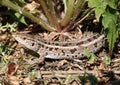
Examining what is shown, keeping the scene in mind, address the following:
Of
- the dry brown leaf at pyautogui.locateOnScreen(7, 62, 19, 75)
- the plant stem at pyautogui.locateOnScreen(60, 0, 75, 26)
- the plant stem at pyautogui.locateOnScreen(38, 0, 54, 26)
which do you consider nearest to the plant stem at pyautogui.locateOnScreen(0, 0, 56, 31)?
the plant stem at pyautogui.locateOnScreen(38, 0, 54, 26)

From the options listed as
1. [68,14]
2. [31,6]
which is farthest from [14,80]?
[68,14]

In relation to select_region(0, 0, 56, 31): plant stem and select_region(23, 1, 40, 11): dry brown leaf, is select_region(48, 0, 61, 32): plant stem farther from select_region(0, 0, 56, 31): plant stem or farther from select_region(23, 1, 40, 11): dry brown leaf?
select_region(23, 1, 40, 11): dry brown leaf

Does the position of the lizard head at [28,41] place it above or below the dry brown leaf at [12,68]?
above

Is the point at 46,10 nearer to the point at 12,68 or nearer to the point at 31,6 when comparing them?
the point at 31,6

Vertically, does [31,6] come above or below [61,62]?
above

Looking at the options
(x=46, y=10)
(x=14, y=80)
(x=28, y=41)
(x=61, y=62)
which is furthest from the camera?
(x=46, y=10)

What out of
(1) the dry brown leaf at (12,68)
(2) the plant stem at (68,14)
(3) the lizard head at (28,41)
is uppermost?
(2) the plant stem at (68,14)

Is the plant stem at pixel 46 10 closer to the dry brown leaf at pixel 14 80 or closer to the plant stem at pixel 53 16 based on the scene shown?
the plant stem at pixel 53 16

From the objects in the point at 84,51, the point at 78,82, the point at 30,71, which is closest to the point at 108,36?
the point at 84,51

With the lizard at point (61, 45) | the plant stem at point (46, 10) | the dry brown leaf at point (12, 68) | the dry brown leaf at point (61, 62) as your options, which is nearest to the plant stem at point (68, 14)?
the plant stem at point (46, 10)
